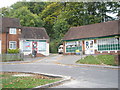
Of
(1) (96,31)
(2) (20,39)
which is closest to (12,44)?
(2) (20,39)

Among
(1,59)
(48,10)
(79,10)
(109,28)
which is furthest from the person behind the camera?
(48,10)

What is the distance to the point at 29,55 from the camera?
3216 centimetres

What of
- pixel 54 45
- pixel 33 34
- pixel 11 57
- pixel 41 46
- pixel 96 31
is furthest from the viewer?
pixel 54 45

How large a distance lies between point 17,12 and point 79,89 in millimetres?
39549

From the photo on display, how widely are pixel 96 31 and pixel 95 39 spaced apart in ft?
6.19

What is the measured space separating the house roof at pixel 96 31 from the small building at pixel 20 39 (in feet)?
17.6

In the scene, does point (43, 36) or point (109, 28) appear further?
point (43, 36)

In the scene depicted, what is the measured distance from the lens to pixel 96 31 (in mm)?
30297

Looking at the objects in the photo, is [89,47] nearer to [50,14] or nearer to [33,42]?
[33,42]

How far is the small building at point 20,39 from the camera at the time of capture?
31.5m

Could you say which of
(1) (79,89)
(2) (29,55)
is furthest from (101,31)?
(1) (79,89)

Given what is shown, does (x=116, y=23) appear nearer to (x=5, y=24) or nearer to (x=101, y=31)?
(x=101, y=31)

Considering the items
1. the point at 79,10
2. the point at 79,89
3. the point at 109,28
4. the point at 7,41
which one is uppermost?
the point at 79,10

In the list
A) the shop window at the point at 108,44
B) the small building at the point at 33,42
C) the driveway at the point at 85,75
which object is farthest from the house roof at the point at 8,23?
the driveway at the point at 85,75
